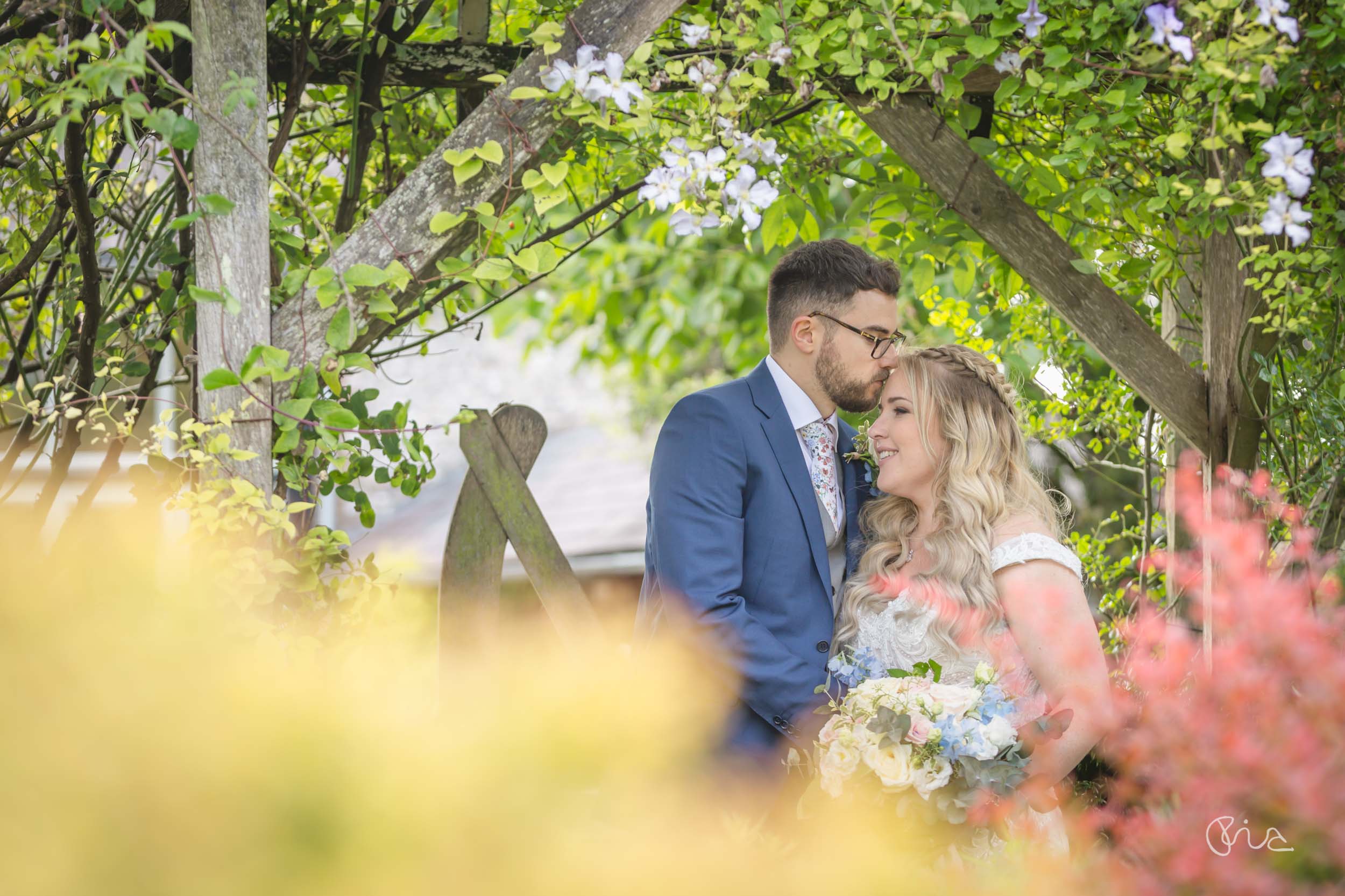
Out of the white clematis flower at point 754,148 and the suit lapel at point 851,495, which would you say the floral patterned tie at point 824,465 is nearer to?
the suit lapel at point 851,495

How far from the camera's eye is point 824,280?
2.61m

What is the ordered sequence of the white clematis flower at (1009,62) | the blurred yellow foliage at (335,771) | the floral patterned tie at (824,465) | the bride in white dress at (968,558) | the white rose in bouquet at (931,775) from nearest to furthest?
the blurred yellow foliage at (335,771)
the white rose in bouquet at (931,775)
the white clematis flower at (1009,62)
the bride in white dress at (968,558)
the floral patterned tie at (824,465)

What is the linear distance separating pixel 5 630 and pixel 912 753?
4.57 feet

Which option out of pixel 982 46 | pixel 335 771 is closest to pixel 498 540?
pixel 982 46

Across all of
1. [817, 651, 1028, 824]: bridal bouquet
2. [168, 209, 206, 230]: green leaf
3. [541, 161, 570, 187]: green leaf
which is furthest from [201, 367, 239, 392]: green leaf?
[817, 651, 1028, 824]: bridal bouquet

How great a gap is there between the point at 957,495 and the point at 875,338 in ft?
1.49

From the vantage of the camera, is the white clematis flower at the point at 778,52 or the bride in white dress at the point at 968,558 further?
the bride in white dress at the point at 968,558

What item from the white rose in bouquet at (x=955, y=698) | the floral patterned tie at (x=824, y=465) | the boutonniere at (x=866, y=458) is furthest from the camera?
the boutonniere at (x=866, y=458)

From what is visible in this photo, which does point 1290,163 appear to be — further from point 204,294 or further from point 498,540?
point 498,540

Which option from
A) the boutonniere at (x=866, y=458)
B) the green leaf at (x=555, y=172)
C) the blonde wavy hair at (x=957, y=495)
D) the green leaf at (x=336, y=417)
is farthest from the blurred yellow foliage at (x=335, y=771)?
the boutonniere at (x=866, y=458)

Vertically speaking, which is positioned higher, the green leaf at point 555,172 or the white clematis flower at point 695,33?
the white clematis flower at point 695,33

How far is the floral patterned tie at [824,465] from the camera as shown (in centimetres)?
263

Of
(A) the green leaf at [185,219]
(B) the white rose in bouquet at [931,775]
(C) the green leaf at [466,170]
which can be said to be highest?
(C) the green leaf at [466,170]

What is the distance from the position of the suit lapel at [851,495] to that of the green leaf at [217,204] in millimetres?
1623
